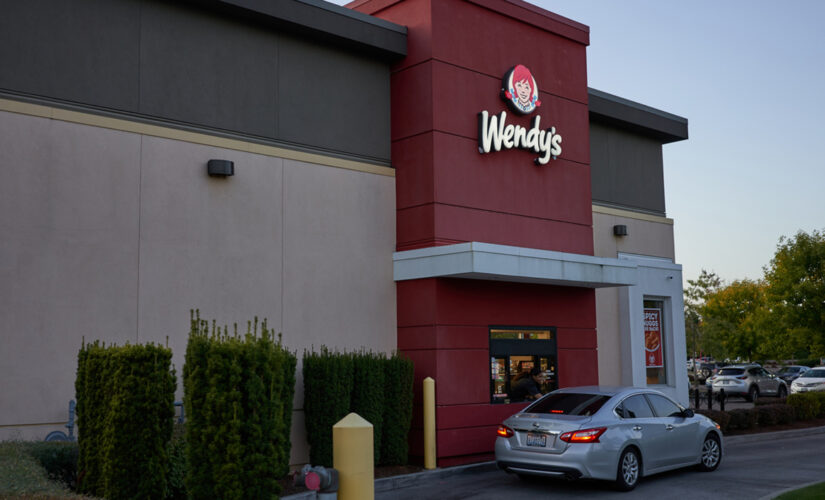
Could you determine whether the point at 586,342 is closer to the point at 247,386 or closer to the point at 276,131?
the point at 276,131

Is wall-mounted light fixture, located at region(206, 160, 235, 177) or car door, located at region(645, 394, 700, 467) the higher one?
wall-mounted light fixture, located at region(206, 160, 235, 177)

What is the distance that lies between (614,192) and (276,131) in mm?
11012

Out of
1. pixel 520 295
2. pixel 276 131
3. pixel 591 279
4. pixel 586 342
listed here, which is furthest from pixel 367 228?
pixel 586 342

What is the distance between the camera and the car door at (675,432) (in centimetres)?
1295

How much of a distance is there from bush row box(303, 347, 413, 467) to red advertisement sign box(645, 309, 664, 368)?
31.8 feet

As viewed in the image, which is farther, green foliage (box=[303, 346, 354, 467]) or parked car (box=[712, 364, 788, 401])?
parked car (box=[712, 364, 788, 401])

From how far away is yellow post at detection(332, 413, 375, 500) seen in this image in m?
7.21

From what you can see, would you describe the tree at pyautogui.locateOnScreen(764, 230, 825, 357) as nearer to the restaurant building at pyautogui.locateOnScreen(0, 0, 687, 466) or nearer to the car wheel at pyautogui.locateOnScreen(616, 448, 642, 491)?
the restaurant building at pyautogui.locateOnScreen(0, 0, 687, 466)

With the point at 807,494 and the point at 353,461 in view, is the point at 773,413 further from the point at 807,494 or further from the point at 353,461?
the point at 353,461

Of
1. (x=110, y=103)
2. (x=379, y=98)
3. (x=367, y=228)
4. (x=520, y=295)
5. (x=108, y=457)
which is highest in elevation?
(x=379, y=98)

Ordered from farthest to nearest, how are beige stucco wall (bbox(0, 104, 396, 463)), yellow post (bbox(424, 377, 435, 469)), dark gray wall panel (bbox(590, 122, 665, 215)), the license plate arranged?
dark gray wall panel (bbox(590, 122, 665, 215)), yellow post (bbox(424, 377, 435, 469)), the license plate, beige stucco wall (bbox(0, 104, 396, 463))

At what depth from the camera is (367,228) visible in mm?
15758

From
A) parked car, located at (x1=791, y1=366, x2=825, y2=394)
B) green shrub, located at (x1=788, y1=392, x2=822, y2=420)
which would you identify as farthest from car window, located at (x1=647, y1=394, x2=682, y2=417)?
parked car, located at (x1=791, y1=366, x2=825, y2=394)

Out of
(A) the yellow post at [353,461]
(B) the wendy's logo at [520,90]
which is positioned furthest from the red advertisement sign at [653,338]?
(A) the yellow post at [353,461]
